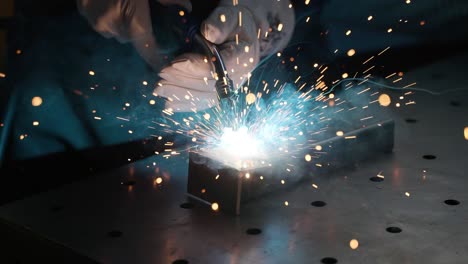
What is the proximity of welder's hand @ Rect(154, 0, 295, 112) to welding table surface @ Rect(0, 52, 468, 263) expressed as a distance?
0.19 meters

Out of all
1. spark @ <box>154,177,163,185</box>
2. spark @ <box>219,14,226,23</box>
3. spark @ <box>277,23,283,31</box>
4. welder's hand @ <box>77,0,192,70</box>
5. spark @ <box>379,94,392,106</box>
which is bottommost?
spark @ <box>154,177,163,185</box>

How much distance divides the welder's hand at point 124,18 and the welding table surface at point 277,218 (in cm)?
29

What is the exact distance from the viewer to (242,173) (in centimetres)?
154

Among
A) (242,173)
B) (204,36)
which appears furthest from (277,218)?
(204,36)

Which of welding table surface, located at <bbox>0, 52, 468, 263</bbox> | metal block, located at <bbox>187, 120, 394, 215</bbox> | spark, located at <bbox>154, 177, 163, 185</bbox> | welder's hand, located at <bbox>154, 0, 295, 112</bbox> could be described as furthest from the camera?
welder's hand, located at <bbox>154, 0, 295, 112</bbox>

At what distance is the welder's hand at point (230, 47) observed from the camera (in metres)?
1.83

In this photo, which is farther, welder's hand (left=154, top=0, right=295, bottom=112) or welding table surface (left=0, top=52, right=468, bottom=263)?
welder's hand (left=154, top=0, right=295, bottom=112)

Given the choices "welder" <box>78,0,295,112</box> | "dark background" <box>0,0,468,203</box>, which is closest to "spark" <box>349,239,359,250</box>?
"welder" <box>78,0,295,112</box>

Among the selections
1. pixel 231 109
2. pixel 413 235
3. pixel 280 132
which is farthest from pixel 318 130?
pixel 413 235

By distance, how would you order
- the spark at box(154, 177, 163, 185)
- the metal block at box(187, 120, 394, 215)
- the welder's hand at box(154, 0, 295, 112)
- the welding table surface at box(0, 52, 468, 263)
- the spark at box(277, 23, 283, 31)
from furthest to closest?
the spark at box(277, 23, 283, 31) < the welder's hand at box(154, 0, 295, 112) < the spark at box(154, 177, 163, 185) < the metal block at box(187, 120, 394, 215) < the welding table surface at box(0, 52, 468, 263)

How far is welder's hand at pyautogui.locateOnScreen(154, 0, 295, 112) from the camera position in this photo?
A: 1826 mm

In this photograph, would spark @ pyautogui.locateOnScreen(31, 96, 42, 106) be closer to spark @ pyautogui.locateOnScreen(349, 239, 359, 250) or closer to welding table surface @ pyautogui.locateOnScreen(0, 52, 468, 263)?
welding table surface @ pyautogui.locateOnScreen(0, 52, 468, 263)

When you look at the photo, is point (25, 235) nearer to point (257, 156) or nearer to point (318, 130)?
point (257, 156)

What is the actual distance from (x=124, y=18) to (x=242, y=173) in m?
0.51
